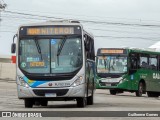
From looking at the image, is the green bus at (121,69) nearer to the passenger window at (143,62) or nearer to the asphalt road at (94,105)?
the passenger window at (143,62)

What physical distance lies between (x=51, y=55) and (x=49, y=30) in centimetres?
101

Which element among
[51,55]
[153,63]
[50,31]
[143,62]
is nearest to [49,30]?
[50,31]

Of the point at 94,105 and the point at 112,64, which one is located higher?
the point at 94,105

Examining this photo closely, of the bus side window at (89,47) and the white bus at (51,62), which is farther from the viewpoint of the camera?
the bus side window at (89,47)

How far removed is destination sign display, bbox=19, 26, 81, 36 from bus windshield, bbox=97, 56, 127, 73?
16.7 meters

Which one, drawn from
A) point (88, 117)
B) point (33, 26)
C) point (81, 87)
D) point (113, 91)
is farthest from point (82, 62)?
point (113, 91)

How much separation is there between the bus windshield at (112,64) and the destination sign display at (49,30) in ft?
54.7

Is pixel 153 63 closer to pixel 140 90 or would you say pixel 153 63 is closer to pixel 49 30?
pixel 140 90

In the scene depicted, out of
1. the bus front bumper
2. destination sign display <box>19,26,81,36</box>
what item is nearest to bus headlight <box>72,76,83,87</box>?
the bus front bumper

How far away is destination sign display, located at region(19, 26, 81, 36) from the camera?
22219 mm

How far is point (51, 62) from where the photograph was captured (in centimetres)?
2203

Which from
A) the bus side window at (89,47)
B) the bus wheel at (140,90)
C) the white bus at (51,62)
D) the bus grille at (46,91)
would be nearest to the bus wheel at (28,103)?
the white bus at (51,62)

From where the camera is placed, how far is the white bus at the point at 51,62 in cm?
2161

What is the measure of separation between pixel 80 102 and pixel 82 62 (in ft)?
5.29
